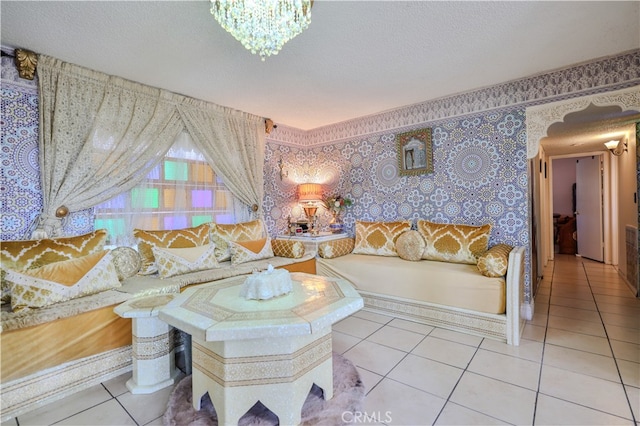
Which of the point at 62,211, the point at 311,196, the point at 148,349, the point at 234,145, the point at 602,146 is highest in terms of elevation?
the point at 602,146

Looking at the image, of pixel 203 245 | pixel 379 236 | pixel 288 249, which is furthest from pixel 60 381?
pixel 379 236

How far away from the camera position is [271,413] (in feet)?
5.65

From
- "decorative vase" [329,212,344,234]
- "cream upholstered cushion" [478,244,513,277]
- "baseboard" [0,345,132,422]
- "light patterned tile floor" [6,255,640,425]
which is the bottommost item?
"light patterned tile floor" [6,255,640,425]

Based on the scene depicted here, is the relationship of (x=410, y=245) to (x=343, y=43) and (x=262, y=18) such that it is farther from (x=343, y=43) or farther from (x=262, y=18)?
(x=262, y=18)

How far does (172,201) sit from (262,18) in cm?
236

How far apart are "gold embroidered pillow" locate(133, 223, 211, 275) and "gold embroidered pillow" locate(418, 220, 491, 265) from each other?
99.5 inches

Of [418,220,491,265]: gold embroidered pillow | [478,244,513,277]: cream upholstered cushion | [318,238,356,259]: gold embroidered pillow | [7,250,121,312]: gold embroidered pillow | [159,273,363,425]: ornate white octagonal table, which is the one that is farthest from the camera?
[318,238,356,259]: gold embroidered pillow

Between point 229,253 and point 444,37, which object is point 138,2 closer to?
point 444,37

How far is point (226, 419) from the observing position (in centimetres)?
153

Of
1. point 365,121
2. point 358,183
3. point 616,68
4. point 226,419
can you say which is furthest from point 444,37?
point 226,419

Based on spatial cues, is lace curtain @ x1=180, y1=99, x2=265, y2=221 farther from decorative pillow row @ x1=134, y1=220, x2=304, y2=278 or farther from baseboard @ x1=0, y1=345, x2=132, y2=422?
baseboard @ x1=0, y1=345, x2=132, y2=422

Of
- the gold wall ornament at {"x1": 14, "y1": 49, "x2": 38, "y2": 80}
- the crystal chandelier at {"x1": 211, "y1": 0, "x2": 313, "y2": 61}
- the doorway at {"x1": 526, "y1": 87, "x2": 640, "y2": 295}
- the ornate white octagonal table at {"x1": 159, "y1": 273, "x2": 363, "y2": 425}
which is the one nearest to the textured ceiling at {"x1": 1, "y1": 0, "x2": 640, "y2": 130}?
the gold wall ornament at {"x1": 14, "y1": 49, "x2": 38, "y2": 80}

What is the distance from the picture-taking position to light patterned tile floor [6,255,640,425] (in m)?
1.67

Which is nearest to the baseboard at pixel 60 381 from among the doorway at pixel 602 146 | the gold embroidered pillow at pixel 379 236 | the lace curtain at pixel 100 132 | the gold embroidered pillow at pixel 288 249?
the lace curtain at pixel 100 132
